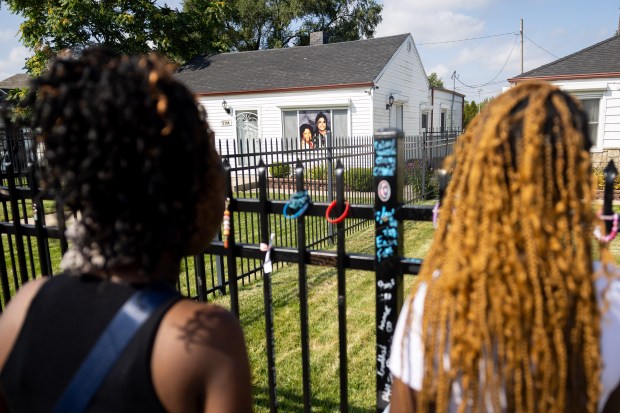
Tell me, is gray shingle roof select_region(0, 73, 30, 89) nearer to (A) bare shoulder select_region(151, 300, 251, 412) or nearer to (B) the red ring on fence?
(B) the red ring on fence

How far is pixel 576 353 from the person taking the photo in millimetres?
1017

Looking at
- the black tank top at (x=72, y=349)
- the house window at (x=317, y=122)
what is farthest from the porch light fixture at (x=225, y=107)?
the black tank top at (x=72, y=349)

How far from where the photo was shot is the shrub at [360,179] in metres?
9.06

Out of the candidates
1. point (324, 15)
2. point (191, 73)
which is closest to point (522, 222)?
point (191, 73)

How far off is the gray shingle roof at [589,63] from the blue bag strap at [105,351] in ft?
48.9

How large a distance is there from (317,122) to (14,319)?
16898 mm

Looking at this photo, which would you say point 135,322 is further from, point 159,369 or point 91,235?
point 91,235

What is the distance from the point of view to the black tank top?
98 cm

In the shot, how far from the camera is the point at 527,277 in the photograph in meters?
0.98

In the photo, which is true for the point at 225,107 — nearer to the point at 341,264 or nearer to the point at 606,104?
the point at 606,104

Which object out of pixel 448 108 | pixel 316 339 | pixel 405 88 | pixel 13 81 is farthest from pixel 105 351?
pixel 13 81

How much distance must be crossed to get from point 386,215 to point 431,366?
0.71 metres

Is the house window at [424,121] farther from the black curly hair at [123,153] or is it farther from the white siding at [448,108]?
the black curly hair at [123,153]

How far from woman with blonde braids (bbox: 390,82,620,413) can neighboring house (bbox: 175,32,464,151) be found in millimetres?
15936
